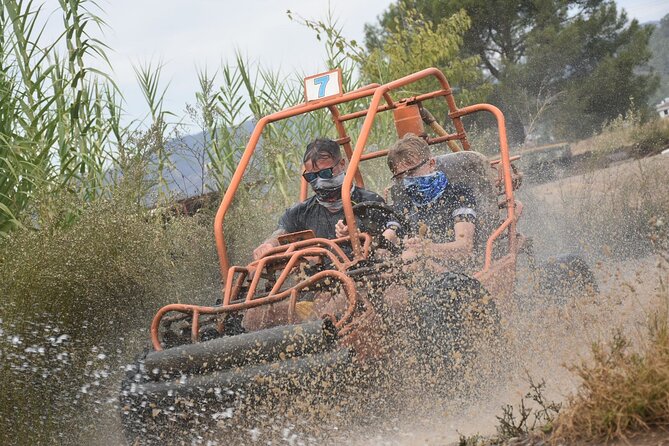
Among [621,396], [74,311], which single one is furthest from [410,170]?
[621,396]

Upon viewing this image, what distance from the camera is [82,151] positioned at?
7250 millimetres

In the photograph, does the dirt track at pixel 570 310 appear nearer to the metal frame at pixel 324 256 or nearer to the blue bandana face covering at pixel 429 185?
the metal frame at pixel 324 256

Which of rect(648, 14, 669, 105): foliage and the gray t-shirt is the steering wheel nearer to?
the gray t-shirt

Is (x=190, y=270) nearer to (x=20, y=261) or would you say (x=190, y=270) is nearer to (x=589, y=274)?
(x=20, y=261)

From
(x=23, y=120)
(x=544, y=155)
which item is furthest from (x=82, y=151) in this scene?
(x=544, y=155)

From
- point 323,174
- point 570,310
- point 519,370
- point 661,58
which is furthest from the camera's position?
point 661,58

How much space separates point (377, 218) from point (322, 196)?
1.76 feet

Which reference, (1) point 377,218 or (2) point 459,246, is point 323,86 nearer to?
(1) point 377,218

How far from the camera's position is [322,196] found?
6.21m

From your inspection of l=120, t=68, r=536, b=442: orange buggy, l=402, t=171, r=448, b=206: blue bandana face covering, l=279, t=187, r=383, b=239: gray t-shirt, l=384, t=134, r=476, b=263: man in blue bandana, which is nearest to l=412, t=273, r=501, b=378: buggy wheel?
l=120, t=68, r=536, b=442: orange buggy

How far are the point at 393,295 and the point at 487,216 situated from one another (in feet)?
4.53

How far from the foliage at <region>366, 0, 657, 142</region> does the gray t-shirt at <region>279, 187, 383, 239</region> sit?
22.0m

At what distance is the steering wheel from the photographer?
18.3 feet

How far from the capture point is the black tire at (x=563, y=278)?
21.5 ft
